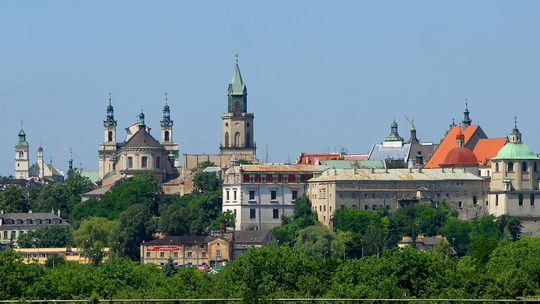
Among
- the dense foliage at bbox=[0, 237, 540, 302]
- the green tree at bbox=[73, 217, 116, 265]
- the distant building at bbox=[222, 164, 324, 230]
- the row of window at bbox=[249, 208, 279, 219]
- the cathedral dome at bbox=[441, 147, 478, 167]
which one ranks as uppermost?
the cathedral dome at bbox=[441, 147, 478, 167]

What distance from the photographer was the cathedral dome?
197 metres

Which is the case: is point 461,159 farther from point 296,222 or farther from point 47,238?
point 47,238

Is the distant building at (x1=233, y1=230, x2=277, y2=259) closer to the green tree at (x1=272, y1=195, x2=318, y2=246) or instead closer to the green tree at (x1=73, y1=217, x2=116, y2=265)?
the green tree at (x1=272, y1=195, x2=318, y2=246)

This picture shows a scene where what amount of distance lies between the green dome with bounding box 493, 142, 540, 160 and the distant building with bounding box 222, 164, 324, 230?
45.9 ft

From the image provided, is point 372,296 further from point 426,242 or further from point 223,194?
point 223,194

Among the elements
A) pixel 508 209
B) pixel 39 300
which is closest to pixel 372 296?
pixel 39 300

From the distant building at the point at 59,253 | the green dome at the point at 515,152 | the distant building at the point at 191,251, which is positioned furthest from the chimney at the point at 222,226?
the green dome at the point at 515,152

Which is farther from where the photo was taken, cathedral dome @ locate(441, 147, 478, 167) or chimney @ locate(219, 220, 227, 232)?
cathedral dome @ locate(441, 147, 478, 167)

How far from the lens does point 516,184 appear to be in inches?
7456

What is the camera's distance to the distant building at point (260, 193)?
190 m

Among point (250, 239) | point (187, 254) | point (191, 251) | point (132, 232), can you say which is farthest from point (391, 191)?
point (132, 232)

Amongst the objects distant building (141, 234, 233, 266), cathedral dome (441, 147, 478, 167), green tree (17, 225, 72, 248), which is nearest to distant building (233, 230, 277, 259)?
distant building (141, 234, 233, 266)

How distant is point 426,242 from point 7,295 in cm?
7445

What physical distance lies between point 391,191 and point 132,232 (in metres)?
20.2
